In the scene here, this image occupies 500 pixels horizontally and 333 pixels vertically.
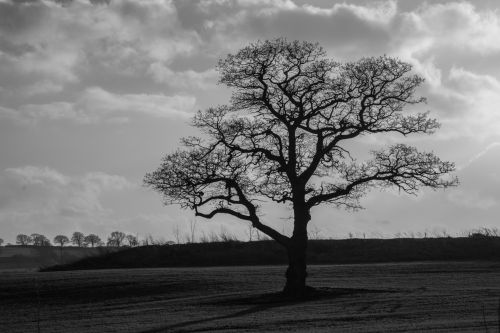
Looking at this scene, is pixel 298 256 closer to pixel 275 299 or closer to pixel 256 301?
pixel 275 299

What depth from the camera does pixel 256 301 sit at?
101 feet

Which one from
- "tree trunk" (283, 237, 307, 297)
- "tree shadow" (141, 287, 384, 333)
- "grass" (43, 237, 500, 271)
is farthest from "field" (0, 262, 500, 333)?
"grass" (43, 237, 500, 271)

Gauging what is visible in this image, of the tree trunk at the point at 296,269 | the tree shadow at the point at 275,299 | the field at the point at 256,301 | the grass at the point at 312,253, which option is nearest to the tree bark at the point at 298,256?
the tree trunk at the point at 296,269

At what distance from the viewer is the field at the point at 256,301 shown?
2234 cm

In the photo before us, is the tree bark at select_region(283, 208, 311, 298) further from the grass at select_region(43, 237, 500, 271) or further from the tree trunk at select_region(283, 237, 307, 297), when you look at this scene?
the grass at select_region(43, 237, 500, 271)

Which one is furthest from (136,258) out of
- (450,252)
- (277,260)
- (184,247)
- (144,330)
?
(144,330)

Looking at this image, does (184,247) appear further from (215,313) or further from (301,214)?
(215,313)

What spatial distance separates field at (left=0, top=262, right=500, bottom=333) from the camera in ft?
73.3

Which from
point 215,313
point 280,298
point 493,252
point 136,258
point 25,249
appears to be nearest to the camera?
point 215,313

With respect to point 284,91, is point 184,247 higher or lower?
lower

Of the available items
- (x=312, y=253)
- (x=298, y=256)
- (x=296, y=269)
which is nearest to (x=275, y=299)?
(x=296, y=269)

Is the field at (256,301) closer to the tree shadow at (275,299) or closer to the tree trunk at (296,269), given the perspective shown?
the tree shadow at (275,299)

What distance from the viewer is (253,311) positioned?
2697 cm

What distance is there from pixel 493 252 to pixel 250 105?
33491 mm
